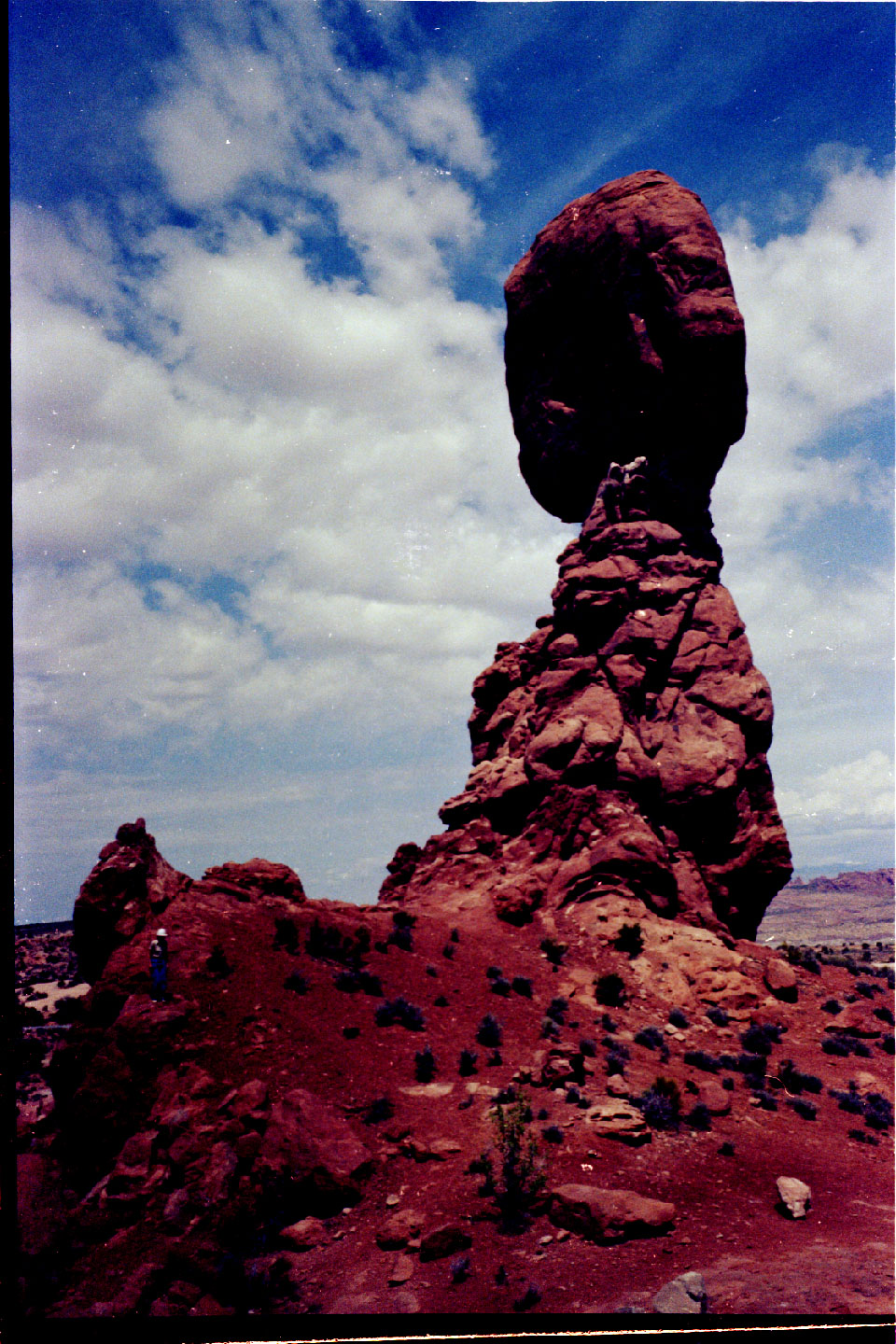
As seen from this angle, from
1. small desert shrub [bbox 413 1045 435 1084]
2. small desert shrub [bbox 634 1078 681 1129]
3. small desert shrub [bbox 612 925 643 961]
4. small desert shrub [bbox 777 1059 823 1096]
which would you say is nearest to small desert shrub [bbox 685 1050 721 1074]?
small desert shrub [bbox 777 1059 823 1096]

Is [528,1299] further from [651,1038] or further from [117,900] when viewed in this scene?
[117,900]

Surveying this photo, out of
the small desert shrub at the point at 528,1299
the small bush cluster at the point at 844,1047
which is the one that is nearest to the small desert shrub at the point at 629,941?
the small bush cluster at the point at 844,1047

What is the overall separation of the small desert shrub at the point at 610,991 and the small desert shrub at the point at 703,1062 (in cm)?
285

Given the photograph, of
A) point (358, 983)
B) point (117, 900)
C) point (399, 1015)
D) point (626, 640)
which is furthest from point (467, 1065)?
point (626, 640)

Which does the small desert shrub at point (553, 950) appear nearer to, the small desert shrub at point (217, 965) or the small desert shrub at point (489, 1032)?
the small desert shrub at point (489, 1032)

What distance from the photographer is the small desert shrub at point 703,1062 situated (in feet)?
54.0

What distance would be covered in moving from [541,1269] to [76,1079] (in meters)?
9.46

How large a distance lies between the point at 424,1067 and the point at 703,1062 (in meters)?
7.09

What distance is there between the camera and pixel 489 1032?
1625 centimetres

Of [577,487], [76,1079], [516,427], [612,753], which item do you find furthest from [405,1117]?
[516,427]

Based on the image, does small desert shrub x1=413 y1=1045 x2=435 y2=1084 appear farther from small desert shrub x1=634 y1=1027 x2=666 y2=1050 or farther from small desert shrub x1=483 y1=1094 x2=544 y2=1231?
small desert shrub x1=634 y1=1027 x2=666 y2=1050

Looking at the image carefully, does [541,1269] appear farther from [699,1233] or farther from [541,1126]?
[541,1126]

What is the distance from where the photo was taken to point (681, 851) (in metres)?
27.2

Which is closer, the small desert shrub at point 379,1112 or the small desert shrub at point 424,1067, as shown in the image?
the small desert shrub at point 379,1112
